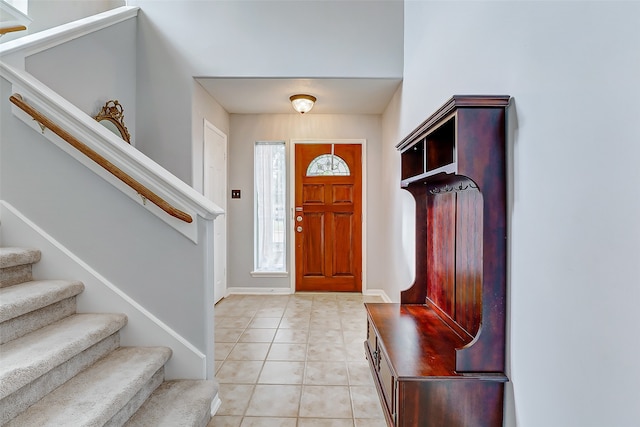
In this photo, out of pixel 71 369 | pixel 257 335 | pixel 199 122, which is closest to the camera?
pixel 71 369

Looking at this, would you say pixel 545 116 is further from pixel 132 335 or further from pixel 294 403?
pixel 132 335

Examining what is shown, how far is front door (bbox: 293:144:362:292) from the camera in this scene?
15.5 ft

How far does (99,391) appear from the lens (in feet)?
4.75

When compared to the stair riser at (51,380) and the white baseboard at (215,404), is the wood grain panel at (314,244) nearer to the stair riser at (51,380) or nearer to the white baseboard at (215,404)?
the white baseboard at (215,404)

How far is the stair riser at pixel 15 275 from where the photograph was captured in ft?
5.57

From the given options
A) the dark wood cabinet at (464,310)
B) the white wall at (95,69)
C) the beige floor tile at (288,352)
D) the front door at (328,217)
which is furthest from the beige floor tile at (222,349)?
the white wall at (95,69)

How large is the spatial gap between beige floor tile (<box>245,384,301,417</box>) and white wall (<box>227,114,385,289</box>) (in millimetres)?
2593

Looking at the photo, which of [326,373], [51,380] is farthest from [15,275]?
[326,373]

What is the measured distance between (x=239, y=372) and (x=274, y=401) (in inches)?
18.2

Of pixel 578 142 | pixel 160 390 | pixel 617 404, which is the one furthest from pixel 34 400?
pixel 578 142

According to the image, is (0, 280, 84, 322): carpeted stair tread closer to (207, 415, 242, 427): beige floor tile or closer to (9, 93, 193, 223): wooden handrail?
(9, 93, 193, 223): wooden handrail

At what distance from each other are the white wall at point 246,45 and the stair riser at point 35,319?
6.69ft

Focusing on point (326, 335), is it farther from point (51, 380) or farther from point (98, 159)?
point (98, 159)

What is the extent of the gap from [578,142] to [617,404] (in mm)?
698
